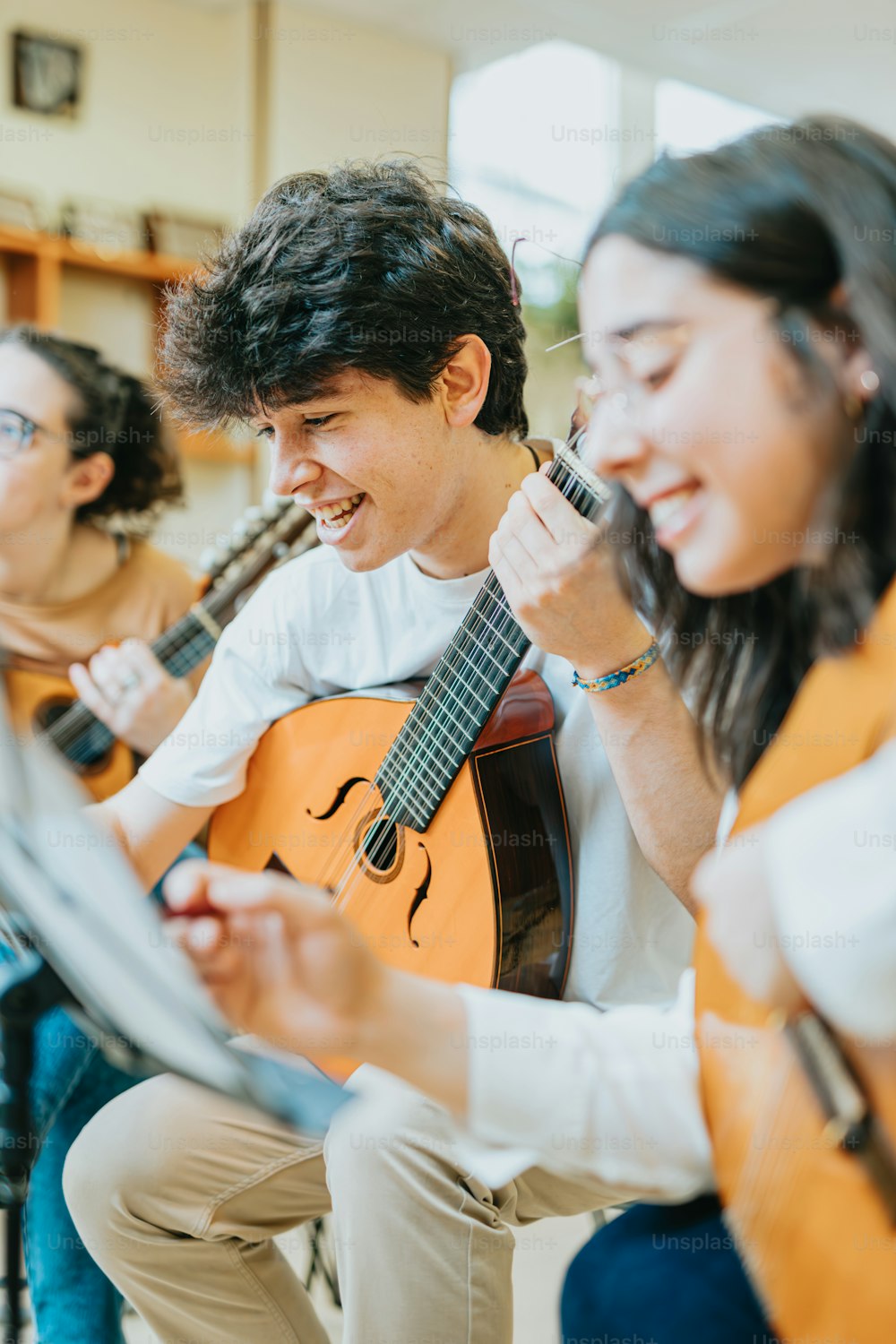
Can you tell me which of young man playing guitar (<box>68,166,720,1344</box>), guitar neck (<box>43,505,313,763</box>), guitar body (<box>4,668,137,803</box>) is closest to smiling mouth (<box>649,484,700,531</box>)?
young man playing guitar (<box>68,166,720,1344</box>)

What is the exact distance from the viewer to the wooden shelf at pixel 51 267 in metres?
3.43

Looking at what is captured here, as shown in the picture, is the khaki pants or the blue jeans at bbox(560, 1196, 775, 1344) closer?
the blue jeans at bbox(560, 1196, 775, 1344)

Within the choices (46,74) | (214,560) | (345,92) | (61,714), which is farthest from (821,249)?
(345,92)

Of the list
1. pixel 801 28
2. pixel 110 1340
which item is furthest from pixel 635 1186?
pixel 801 28

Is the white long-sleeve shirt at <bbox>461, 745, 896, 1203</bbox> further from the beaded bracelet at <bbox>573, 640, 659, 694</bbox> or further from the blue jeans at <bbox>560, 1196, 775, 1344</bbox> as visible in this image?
the beaded bracelet at <bbox>573, 640, 659, 694</bbox>

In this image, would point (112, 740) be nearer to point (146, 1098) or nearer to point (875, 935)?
point (146, 1098)

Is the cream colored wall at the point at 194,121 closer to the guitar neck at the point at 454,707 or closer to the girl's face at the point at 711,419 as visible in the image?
the guitar neck at the point at 454,707

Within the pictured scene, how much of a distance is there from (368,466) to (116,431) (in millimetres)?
980

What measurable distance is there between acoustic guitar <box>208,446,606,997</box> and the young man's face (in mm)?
129

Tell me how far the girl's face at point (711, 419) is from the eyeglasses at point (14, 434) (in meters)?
1.42

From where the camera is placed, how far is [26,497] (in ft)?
6.49

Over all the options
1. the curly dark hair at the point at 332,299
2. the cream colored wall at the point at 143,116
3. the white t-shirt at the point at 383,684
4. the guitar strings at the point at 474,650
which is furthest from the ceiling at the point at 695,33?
the guitar strings at the point at 474,650

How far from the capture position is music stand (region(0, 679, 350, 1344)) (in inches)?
25.4

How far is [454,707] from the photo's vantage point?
121 centimetres
